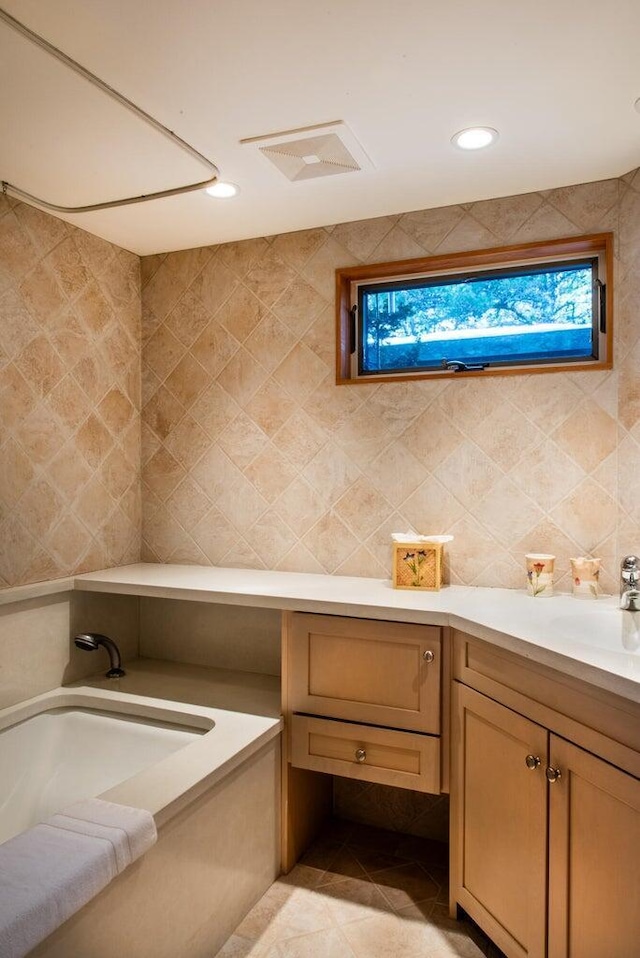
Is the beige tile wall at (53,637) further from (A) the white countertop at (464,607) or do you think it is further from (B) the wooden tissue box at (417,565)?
(B) the wooden tissue box at (417,565)

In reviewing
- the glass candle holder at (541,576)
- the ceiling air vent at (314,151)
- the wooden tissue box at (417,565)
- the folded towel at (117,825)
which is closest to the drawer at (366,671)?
the wooden tissue box at (417,565)

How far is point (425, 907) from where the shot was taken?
1912mm

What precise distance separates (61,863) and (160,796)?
1.06 ft

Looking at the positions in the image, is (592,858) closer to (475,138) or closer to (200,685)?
(200,685)

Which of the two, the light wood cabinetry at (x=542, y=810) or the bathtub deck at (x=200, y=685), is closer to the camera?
the light wood cabinetry at (x=542, y=810)

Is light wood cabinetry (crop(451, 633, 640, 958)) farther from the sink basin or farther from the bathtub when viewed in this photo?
the bathtub

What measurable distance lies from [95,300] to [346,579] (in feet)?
4.98

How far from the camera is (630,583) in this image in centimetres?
183

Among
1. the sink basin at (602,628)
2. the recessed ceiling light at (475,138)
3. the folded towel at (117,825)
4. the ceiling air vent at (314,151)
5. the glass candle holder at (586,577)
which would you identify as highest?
the recessed ceiling light at (475,138)

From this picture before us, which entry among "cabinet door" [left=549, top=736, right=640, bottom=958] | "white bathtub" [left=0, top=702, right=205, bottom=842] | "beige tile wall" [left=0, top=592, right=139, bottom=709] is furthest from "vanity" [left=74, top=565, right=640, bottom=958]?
"white bathtub" [left=0, top=702, right=205, bottom=842]

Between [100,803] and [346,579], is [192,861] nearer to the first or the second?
[100,803]

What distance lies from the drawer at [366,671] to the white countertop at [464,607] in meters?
0.05

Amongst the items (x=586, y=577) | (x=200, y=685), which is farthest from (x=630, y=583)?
(x=200, y=685)

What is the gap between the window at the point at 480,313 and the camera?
6.98ft
